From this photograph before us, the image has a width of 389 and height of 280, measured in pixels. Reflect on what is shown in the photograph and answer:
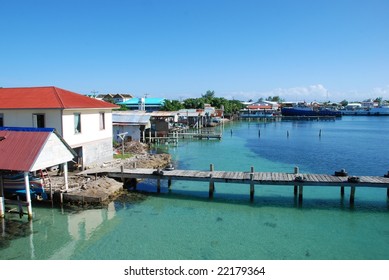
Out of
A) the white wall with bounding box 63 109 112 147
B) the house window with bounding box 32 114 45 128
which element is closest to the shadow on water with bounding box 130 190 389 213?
the white wall with bounding box 63 109 112 147

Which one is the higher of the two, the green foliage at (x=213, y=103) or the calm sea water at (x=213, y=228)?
the green foliage at (x=213, y=103)

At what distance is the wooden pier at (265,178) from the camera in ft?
75.5

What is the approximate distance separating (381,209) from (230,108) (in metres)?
113

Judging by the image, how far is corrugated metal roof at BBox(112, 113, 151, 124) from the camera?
49.0m

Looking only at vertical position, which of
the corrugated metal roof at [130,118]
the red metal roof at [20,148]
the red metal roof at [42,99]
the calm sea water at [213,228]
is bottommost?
the calm sea water at [213,228]

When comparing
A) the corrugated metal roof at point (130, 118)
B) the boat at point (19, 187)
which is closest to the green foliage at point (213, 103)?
the corrugated metal roof at point (130, 118)

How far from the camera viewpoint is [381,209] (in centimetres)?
2247

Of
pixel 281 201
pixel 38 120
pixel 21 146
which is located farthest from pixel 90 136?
pixel 281 201

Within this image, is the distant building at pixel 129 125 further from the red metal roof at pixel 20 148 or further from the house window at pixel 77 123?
the red metal roof at pixel 20 148

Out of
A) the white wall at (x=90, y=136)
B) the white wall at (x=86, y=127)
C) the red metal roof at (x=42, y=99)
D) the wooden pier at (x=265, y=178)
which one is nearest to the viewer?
the wooden pier at (x=265, y=178)

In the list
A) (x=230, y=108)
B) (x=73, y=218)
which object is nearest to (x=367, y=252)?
(x=73, y=218)

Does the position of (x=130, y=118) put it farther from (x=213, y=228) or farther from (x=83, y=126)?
(x=213, y=228)

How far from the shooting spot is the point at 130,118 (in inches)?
1951

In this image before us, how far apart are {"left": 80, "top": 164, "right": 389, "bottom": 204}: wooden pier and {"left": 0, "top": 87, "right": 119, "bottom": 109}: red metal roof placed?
216 inches
